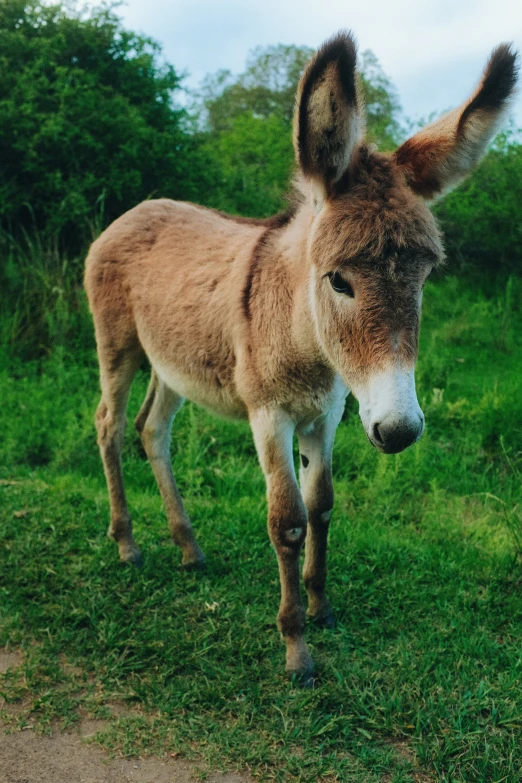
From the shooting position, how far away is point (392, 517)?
4508 millimetres

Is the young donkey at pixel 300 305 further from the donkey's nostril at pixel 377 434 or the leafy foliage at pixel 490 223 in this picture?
the leafy foliage at pixel 490 223

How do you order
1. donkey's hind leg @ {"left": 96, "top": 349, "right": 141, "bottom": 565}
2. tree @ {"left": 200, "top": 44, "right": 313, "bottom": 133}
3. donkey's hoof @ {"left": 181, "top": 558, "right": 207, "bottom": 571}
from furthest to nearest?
1. tree @ {"left": 200, "top": 44, "right": 313, "bottom": 133}
2. donkey's hind leg @ {"left": 96, "top": 349, "right": 141, "bottom": 565}
3. donkey's hoof @ {"left": 181, "top": 558, "right": 207, "bottom": 571}

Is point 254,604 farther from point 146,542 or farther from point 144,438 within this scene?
point 144,438

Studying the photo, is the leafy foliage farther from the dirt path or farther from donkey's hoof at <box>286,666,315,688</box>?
the dirt path

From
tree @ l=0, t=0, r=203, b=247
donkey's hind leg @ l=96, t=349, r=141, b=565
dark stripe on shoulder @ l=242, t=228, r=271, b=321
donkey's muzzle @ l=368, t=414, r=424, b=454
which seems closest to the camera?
donkey's muzzle @ l=368, t=414, r=424, b=454

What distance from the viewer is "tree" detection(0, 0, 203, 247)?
8055 mm

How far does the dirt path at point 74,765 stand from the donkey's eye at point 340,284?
68.4 inches

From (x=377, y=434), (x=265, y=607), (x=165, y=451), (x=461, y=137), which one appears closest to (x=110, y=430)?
(x=165, y=451)

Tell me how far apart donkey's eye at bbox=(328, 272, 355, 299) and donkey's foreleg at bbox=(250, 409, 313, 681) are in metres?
0.75

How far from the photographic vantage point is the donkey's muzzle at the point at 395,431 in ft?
6.99

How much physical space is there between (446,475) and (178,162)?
561cm

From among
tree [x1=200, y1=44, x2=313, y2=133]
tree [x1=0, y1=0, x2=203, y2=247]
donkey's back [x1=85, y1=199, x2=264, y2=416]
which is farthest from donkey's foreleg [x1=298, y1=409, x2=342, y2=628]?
tree [x1=200, y1=44, x2=313, y2=133]

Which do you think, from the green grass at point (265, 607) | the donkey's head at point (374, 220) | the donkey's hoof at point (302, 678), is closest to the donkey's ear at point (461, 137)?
the donkey's head at point (374, 220)

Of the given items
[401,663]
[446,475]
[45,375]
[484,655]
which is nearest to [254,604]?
[401,663]
